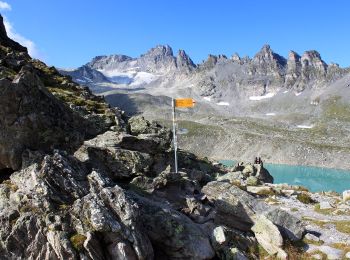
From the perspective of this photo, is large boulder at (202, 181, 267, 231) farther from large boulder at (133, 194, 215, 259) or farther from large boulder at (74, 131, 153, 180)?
large boulder at (74, 131, 153, 180)

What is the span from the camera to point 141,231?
1523cm

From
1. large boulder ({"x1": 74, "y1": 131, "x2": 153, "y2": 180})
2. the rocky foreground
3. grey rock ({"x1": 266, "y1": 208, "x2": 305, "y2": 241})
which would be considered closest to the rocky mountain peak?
the rocky foreground

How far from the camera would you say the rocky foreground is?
14.2 m

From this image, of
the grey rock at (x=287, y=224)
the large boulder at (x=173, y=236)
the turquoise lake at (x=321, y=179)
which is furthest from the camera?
the turquoise lake at (x=321, y=179)

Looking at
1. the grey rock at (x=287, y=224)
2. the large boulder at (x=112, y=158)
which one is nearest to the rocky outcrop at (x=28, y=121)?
the large boulder at (x=112, y=158)

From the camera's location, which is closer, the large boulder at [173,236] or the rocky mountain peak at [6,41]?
the large boulder at [173,236]

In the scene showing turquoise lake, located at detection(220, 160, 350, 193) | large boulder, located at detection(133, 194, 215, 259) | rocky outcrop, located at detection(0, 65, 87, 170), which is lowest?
turquoise lake, located at detection(220, 160, 350, 193)

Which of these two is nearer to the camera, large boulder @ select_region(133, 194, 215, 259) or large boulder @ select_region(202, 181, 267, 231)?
large boulder @ select_region(133, 194, 215, 259)

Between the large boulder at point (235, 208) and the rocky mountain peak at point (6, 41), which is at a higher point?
the rocky mountain peak at point (6, 41)

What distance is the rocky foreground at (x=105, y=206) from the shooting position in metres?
14.2

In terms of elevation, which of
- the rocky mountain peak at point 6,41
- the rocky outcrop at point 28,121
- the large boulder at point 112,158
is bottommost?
the large boulder at point 112,158

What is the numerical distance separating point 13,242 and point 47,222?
131 centimetres

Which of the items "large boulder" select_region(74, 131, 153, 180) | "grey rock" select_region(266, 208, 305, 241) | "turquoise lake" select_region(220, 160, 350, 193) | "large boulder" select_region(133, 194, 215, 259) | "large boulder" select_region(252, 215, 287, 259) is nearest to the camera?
"large boulder" select_region(133, 194, 215, 259)

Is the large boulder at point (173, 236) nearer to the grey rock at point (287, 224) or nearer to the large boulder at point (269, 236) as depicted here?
the large boulder at point (269, 236)
